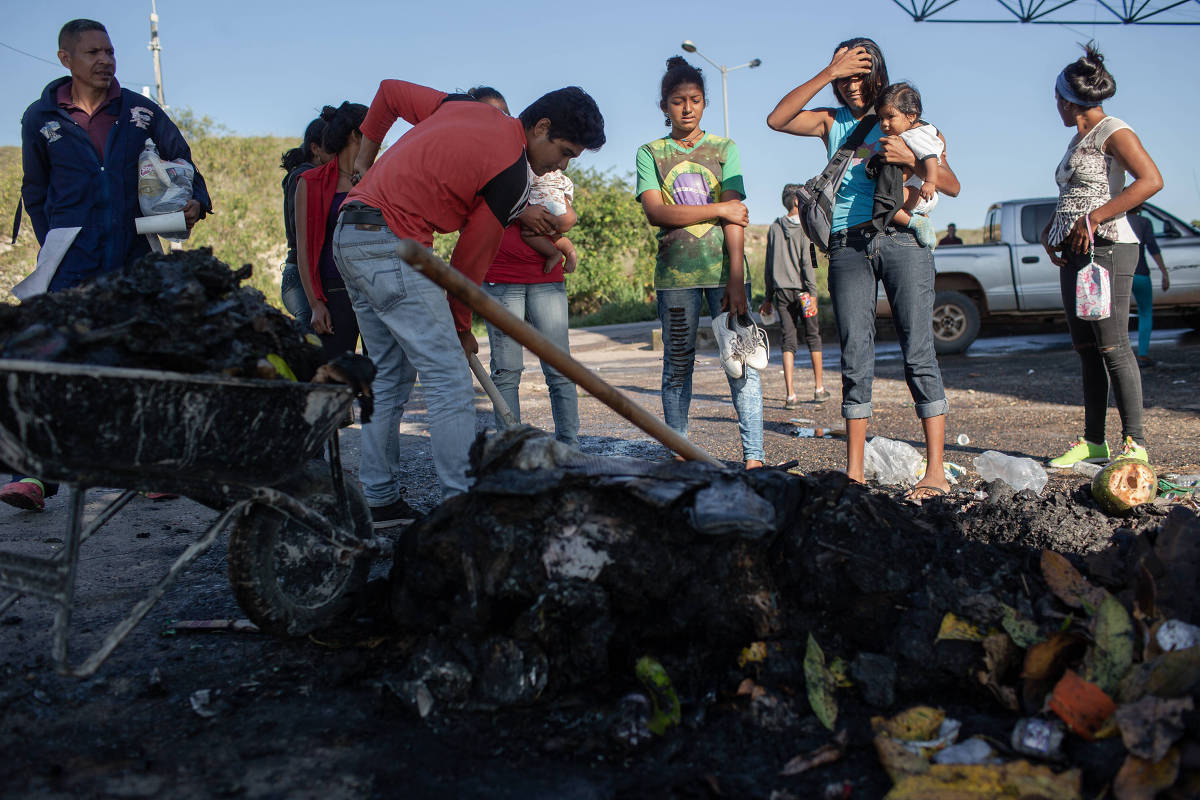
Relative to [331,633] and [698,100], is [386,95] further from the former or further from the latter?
[331,633]

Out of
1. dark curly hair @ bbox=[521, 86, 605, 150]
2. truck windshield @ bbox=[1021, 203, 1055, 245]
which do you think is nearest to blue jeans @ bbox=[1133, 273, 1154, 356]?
truck windshield @ bbox=[1021, 203, 1055, 245]

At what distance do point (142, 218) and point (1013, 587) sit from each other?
166 inches

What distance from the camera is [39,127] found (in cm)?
403

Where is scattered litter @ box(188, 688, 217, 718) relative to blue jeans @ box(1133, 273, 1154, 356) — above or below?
below

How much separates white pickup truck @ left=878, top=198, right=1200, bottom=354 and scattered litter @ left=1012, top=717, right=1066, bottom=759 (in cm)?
1001

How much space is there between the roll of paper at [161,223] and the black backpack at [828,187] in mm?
3162

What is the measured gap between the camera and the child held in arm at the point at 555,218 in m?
4.17

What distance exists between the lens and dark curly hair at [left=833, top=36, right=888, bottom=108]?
3.96 metres

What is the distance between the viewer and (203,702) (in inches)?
89.9

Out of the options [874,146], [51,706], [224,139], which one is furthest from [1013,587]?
→ [224,139]

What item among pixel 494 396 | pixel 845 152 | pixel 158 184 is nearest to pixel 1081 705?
pixel 494 396

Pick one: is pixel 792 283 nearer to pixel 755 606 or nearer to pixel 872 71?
pixel 872 71

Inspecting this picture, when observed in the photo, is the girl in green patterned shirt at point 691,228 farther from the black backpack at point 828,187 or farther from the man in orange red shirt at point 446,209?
the man in orange red shirt at point 446,209

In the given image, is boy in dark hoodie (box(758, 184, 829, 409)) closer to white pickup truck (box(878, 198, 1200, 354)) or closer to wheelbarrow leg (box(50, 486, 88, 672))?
white pickup truck (box(878, 198, 1200, 354))
